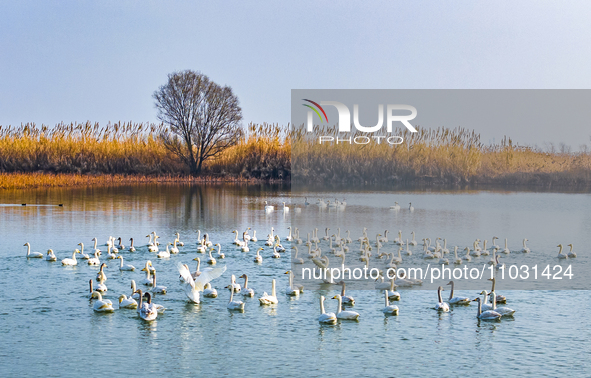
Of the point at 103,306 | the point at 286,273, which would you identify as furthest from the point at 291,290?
the point at 103,306

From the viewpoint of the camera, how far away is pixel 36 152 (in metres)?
49.4

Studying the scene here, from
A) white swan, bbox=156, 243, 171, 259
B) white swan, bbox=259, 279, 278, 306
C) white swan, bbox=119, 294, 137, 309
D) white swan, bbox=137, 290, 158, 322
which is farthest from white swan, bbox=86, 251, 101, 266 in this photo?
white swan, bbox=259, 279, 278, 306

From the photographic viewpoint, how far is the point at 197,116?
2084 inches

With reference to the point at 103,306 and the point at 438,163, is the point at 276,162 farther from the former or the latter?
the point at 103,306

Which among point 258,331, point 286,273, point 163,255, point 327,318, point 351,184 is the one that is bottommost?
point 258,331

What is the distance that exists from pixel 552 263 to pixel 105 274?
11.1 meters

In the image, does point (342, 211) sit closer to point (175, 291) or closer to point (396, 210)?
point (396, 210)

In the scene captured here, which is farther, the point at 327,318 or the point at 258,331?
the point at 327,318

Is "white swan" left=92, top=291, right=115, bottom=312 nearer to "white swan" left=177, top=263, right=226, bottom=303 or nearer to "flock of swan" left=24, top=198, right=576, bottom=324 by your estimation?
"flock of swan" left=24, top=198, right=576, bottom=324

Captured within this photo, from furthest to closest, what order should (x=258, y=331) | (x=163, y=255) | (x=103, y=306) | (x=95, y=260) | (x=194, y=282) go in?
(x=163, y=255) → (x=95, y=260) → (x=194, y=282) → (x=103, y=306) → (x=258, y=331)

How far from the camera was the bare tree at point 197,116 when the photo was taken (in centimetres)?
5250

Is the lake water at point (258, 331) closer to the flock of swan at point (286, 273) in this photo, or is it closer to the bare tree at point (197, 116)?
the flock of swan at point (286, 273)

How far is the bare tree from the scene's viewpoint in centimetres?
5250

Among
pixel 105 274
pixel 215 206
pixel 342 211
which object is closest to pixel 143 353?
pixel 105 274
